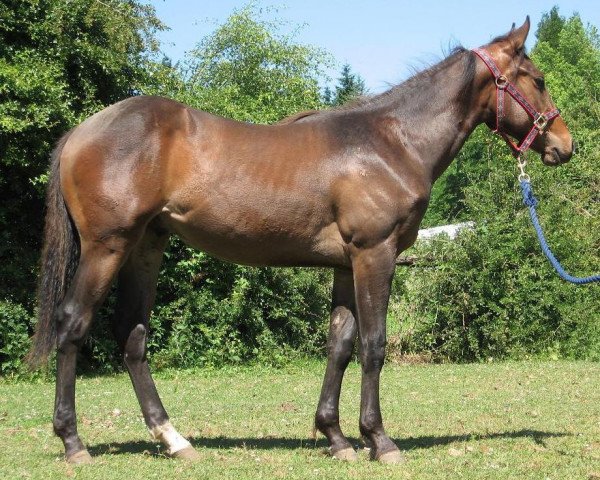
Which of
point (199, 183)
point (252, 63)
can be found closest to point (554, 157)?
point (199, 183)

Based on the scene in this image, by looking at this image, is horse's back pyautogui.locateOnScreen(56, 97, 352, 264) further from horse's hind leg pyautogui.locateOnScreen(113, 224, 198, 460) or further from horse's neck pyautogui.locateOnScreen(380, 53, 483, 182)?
horse's neck pyautogui.locateOnScreen(380, 53, 483, 182)

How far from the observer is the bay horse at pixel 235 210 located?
5.70 metres

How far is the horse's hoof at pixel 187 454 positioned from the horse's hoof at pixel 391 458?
136 cm

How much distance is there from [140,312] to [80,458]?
120 centimetres

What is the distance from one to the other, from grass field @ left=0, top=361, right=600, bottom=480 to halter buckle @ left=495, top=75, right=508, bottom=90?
2856mm

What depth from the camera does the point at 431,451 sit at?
20.1ft

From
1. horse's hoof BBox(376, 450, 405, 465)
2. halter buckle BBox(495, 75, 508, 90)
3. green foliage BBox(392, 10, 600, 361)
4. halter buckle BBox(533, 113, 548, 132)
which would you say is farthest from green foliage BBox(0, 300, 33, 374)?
halter buckle BBox(533, 113, 548, 132)

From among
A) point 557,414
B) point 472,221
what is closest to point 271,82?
point 472,221

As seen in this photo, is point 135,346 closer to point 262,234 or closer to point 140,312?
point 140,312

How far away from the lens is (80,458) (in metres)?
5.63

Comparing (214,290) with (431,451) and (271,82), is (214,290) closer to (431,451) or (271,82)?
(431,451)

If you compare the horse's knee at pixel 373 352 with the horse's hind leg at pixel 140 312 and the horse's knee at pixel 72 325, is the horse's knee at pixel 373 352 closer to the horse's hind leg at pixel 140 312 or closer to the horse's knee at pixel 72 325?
the horse's hind leg at pixel 140 312

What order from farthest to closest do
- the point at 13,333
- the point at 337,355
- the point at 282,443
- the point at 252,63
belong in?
1. the point at 252,63
2. the point at 13,333
3. the point at 282,443
4. the point at 337,355

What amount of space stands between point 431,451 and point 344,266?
160 centimetres
